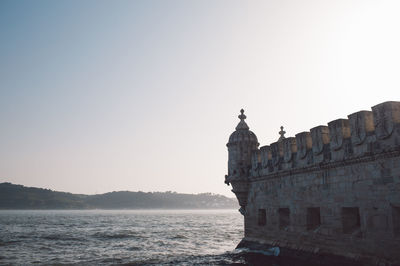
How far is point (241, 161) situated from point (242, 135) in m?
1.73

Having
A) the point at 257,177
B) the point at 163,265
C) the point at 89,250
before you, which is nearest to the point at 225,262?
the point at 163,265

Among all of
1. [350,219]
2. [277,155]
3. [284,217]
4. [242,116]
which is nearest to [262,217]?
[284,217]

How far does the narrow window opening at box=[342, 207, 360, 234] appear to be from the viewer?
13.8 meters

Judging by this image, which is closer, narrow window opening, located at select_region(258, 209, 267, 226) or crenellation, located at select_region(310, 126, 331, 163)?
crenellation, located at select_region(310, 126, 331, 163)

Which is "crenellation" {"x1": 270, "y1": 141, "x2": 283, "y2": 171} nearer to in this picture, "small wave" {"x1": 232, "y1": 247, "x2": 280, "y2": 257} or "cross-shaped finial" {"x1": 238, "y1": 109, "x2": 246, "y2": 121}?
"small wave" {"x1": 232, "y1": 247, "x2": 280, "y2": 257}

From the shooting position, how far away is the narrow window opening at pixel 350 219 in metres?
13.8

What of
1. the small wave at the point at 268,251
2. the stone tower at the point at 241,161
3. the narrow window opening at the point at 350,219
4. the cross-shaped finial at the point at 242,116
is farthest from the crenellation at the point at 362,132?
the cross-shaped finial at the point at 242,116

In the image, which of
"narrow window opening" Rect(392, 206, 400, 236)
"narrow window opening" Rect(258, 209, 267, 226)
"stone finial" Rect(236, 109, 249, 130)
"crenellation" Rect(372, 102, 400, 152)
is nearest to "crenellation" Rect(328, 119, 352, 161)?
"crenellation" Rect(372, 102, 400, 152)

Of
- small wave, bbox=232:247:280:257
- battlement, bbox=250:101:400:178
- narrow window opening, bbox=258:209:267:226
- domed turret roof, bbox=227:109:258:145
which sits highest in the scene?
domed turret roof, bbox=227:109:258:145

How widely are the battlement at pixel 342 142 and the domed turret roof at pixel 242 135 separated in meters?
2.77

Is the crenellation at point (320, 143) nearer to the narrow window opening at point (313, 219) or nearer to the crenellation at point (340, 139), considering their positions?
the crenellation at point (340, 139)

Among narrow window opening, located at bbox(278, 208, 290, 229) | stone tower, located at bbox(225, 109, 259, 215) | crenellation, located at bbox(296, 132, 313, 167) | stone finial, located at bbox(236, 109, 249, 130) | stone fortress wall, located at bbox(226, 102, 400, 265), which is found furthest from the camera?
stone finial, located at bbox(236, 109, 249, 130)

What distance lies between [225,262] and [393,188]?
36.7ft

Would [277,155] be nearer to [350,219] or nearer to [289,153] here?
[289,153]
